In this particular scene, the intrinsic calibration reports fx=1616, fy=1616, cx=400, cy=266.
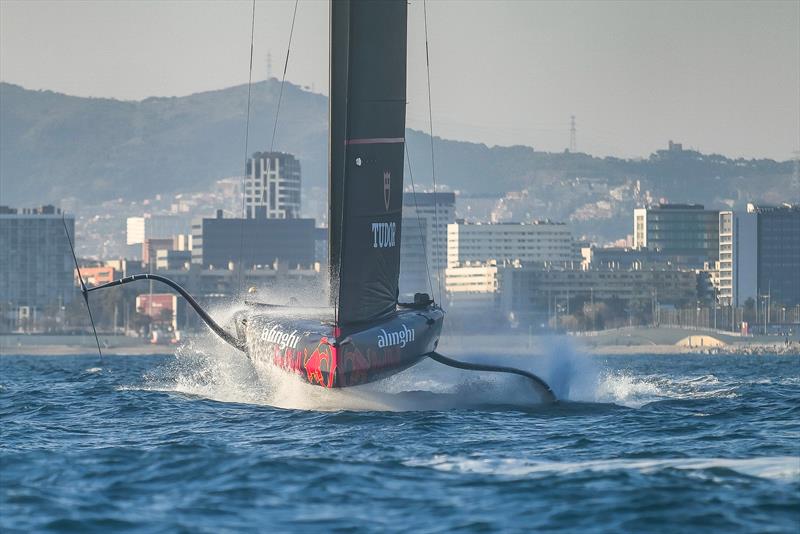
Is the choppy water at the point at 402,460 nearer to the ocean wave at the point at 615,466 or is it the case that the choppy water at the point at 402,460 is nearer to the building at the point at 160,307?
the ocean wave at the point at 615,466

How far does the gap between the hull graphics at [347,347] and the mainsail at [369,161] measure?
450 millimetres

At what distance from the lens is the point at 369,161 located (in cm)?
2659

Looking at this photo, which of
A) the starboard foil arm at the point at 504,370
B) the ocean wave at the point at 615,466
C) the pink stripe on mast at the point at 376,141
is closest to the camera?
the ocean wave at the point at 615,466

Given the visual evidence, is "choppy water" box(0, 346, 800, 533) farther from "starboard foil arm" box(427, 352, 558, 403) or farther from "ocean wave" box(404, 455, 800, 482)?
"starboard foil arm" box(427, 352, 558, 403)

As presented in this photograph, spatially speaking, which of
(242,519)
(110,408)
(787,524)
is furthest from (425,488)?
(110,408)

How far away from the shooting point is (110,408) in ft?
90.8

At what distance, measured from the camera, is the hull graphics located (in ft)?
82.8

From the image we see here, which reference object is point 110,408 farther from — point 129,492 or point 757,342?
point 757,342

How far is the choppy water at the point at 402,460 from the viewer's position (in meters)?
15.0

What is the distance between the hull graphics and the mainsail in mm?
450

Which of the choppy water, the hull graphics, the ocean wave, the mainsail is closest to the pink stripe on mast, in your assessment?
the mainsail

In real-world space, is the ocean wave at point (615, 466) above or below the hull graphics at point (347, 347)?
below

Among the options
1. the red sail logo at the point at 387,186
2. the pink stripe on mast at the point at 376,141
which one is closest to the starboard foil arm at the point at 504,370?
the red sail logo at the point at 387,186

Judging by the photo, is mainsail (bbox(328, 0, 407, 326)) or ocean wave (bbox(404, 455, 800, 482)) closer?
ocean wave (bbox(404, 455, 800, 482))
